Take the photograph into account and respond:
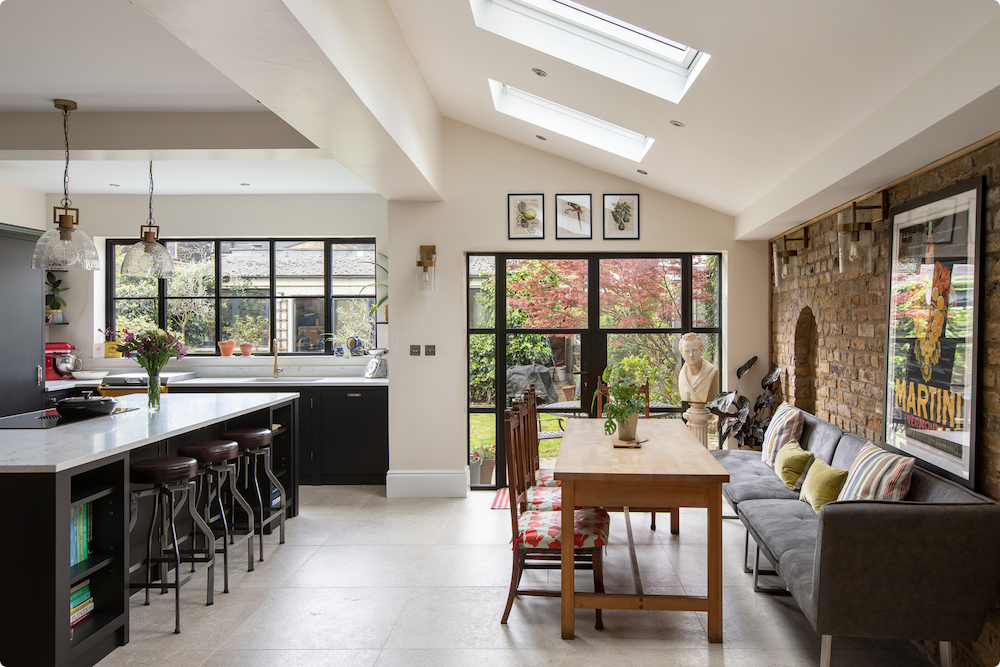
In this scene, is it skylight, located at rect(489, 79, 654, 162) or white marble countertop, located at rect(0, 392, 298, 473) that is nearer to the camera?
white marble countertop, located at rect(0, 392, 298, 473)

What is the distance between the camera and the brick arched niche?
475 cm

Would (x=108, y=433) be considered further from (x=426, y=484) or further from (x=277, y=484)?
(x=426, y=484)

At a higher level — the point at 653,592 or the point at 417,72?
the point at 417,72

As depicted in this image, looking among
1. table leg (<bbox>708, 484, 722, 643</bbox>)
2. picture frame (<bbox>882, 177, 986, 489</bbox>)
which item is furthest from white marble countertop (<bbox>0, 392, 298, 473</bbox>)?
picture frame (<bbox>882, 177, 986, 489</bbox>)

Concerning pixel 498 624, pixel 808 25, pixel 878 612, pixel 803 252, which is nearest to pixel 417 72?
pixel 808 25

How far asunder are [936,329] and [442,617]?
9.03 feet

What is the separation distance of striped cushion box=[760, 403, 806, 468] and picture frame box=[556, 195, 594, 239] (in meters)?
2.16

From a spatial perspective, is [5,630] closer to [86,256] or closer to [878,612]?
[86,256]

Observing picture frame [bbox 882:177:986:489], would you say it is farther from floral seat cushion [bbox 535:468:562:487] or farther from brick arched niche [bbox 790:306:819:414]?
floral seat cushion [bbox 535:468:562:487]

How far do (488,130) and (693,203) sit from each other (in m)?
1.89

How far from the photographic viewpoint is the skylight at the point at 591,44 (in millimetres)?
3420

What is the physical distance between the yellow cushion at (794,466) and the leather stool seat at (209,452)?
337cm

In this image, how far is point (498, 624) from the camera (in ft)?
10.3

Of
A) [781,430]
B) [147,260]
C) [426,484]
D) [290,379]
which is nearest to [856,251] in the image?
[781,430]
